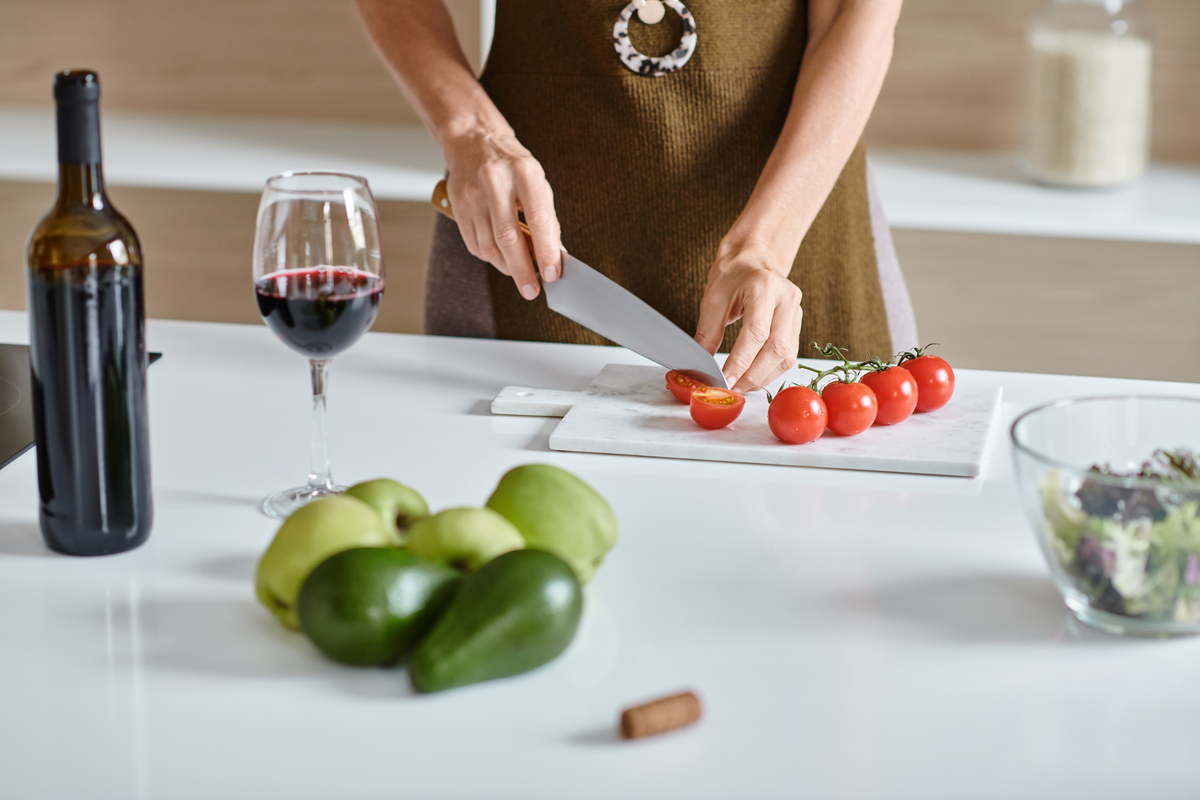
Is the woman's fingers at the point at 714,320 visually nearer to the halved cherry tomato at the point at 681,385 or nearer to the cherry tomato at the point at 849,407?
the halved cherry tomato at the point at 681,385

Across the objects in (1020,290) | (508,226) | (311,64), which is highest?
(311,64)

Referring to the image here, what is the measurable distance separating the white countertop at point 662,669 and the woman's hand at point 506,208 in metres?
0.27

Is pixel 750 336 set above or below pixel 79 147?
below

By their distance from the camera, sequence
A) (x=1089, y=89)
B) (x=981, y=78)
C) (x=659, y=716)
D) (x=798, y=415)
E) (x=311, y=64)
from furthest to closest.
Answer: (x=311, y=64) → (x=981, y=78) → (x=1089, y=89) → (x=798, y=415) → (x=659, y=716)

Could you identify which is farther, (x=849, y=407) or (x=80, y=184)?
(x=849, y=407)

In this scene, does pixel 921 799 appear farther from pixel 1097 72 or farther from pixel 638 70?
pixel 1097 72

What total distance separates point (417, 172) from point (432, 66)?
688mm

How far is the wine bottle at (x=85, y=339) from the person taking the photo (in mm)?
684

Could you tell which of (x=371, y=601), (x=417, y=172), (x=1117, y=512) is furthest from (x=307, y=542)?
(x=417, y=172)

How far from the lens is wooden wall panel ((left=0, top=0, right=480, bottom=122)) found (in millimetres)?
2469

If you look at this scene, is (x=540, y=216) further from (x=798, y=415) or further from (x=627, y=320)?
(x=798, y=415)

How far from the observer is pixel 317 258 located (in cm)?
81

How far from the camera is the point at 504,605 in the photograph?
23.4 inches

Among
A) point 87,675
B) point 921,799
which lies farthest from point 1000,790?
point 87,675
